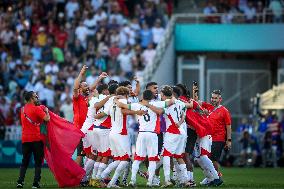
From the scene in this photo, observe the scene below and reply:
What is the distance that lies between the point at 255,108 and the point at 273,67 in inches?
190

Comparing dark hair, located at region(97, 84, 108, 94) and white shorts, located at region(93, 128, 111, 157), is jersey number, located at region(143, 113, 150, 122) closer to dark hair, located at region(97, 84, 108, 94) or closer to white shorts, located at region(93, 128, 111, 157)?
white shorts, located at region(93, 128, 111, 157)

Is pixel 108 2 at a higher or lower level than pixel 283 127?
higher

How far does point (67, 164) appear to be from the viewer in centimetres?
2386

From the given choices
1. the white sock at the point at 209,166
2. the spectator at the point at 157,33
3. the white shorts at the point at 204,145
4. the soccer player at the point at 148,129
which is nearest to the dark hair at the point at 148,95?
the soccer player at the point at 148,129

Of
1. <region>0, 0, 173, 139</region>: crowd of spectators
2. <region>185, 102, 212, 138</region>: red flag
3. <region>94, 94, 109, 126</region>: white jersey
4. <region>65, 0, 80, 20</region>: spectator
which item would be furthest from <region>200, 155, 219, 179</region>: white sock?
<region>65, 0, 80, 20</region>: spectator

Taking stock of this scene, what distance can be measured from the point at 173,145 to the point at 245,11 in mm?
21751

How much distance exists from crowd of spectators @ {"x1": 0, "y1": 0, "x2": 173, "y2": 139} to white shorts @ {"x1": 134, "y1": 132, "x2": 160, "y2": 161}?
50.2 feet

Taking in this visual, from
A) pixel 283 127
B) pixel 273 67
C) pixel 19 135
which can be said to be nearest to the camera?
pixel 19 135

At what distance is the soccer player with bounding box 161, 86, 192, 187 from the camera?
2338 cm

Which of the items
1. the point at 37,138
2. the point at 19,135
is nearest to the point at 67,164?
the point at 37,138

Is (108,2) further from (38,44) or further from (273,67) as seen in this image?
(273,67)

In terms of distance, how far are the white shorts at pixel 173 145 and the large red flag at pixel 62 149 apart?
6.79ft

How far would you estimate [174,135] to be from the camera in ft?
76.9

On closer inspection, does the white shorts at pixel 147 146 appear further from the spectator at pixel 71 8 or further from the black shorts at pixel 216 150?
the spectator at pixel 71 8
